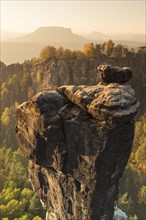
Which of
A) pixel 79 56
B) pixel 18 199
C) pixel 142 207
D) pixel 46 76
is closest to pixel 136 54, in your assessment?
pixel 79 56

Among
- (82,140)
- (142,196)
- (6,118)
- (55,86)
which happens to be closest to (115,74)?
(82,140)

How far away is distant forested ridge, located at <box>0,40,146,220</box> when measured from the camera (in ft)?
249

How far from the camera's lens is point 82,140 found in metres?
27.2

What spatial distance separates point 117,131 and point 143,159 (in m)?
70.4

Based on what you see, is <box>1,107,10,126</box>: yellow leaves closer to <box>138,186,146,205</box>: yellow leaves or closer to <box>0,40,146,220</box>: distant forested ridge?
<box>0,40,146,220</box>: distant forested ridge

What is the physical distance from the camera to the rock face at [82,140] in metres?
25.4

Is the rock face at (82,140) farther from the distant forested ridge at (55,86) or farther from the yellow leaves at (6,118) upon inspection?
the yellow leaves at (6,118)

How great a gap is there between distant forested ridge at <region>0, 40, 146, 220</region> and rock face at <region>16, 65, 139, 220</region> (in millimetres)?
39335

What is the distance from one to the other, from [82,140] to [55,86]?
295ft

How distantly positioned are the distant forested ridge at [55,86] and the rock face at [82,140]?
3933 cm

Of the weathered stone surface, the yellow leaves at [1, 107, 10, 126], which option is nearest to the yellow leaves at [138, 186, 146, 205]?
the weathered stone surface

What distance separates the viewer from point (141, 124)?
10181cm

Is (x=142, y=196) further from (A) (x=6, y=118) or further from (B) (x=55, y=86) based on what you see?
(A) (x=6, y=118)

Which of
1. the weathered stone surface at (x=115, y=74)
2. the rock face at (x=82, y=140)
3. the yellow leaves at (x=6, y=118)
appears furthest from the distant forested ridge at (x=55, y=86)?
the weathered stone surface at (x=115, y=74)
